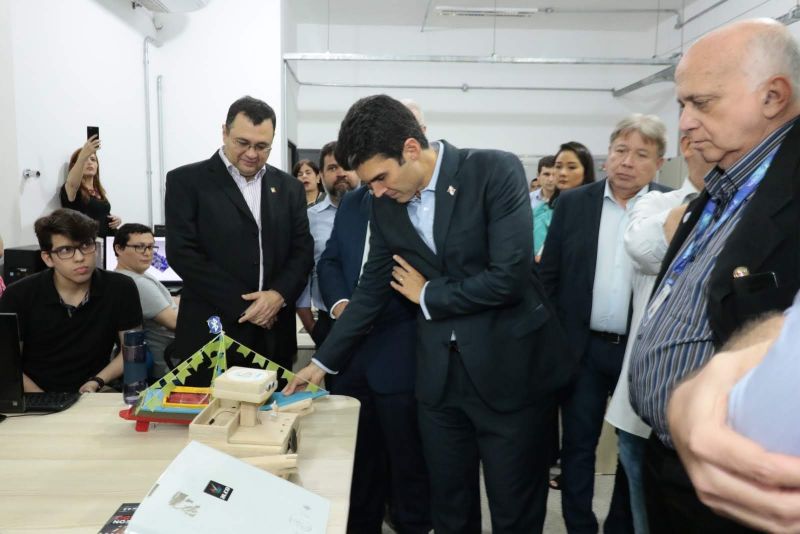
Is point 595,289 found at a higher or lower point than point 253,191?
lower

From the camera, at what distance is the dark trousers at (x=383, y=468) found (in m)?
1.94

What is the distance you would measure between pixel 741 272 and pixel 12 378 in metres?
1.72

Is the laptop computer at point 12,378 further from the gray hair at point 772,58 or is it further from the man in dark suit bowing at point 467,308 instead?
the gray hair at point 772,58

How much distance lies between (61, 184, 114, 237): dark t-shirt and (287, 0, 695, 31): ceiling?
3.83 metres

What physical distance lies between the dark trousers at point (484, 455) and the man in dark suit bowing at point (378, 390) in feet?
0.74

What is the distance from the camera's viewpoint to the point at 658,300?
46.4 inches

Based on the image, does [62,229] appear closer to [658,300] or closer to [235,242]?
[235,242]

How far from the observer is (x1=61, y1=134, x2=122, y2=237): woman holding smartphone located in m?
3.87

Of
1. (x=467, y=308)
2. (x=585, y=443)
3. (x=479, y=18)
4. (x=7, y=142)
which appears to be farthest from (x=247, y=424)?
(x=479, y=18)

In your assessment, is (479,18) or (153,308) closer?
(153,308)

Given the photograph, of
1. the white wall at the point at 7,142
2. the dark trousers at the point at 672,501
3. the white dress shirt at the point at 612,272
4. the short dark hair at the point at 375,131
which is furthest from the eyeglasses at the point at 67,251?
the dark trousers at the point at 672,501

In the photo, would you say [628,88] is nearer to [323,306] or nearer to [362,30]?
[362,30]

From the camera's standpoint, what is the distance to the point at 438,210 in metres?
1.54

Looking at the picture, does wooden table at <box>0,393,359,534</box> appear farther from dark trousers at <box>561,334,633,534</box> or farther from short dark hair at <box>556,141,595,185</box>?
short dark hair at <box>556,141,595,185</box>
